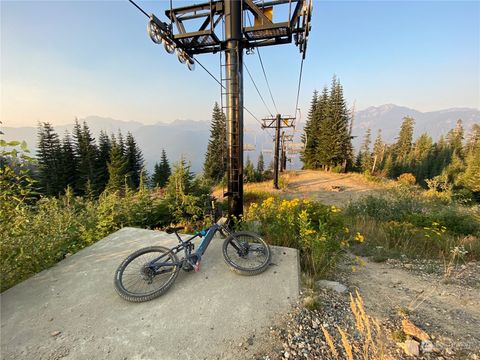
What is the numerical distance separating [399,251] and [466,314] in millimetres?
2482

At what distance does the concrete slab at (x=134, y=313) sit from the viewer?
2.08 metres

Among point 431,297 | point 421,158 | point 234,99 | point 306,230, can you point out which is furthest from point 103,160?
point 421,158

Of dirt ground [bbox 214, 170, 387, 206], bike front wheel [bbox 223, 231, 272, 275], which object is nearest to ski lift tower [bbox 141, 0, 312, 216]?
bike front wheel [bbox 223, 231, 272, 275]

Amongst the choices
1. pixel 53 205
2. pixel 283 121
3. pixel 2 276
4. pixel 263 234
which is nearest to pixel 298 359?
pixel 263 234

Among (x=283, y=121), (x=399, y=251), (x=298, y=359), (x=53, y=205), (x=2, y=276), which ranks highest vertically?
(x=283, y=121)

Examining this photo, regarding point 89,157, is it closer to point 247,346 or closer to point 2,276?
point 2,276

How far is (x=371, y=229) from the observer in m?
6.06

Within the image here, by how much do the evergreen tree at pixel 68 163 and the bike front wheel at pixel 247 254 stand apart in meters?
39.7

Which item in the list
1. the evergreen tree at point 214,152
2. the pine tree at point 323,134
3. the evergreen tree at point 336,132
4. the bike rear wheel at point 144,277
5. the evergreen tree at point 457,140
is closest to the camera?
the bike rear wheel at point 144,277

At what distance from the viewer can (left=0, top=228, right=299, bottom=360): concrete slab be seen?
2.08 m

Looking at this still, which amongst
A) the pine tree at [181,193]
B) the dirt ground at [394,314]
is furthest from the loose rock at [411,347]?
the pine tree at [181,193]

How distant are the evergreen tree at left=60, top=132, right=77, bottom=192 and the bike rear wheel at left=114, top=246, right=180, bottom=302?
39.1 meters

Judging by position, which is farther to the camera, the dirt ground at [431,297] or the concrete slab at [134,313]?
the dirt ground at [431,297]

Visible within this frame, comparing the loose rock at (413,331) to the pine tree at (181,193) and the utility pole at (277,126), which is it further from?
the utility pole at (277,126)
